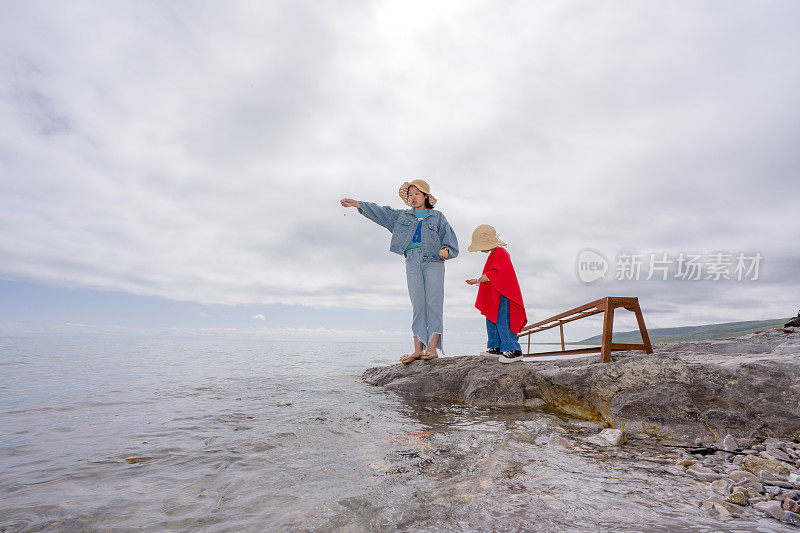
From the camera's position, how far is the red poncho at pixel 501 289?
6520 millimetres

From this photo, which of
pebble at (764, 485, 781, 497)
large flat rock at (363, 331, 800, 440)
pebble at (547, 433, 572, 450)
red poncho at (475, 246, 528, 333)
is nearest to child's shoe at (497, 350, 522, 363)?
large flat rock at (363, 331, 800, 440)

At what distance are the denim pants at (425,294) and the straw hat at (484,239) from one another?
864 millimetres

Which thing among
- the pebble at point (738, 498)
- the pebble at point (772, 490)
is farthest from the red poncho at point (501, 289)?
the pebble at point (738, 498)

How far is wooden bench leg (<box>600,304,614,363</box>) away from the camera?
16.6 feet

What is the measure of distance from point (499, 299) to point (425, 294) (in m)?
1.54

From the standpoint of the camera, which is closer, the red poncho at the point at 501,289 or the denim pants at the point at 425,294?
the red poncho at the point at 501,289

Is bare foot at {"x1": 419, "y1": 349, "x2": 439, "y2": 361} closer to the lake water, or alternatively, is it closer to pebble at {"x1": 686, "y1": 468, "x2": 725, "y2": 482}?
the lake water

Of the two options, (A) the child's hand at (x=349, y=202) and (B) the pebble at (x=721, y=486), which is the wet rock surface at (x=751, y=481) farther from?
(A) the child's hand at (x=349, y=202)

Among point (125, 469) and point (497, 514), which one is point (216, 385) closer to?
point (125, 469)

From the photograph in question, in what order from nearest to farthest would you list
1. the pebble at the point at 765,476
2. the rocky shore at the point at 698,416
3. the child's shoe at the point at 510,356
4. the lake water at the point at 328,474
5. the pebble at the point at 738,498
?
the lake water at the point at 328,474
the pebble at the point at 738,498
the rocky shore at the point at 698,416
the pebble at the point at 765,476
the child's shoe at the point at 510,356

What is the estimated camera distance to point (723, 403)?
3.91m

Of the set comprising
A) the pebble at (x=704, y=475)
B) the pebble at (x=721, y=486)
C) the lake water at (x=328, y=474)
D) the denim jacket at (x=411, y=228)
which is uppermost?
the denim jacket at (x=411, y=228)

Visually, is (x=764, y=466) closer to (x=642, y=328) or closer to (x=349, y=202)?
(x=642, y=328)

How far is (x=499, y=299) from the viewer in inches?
263
